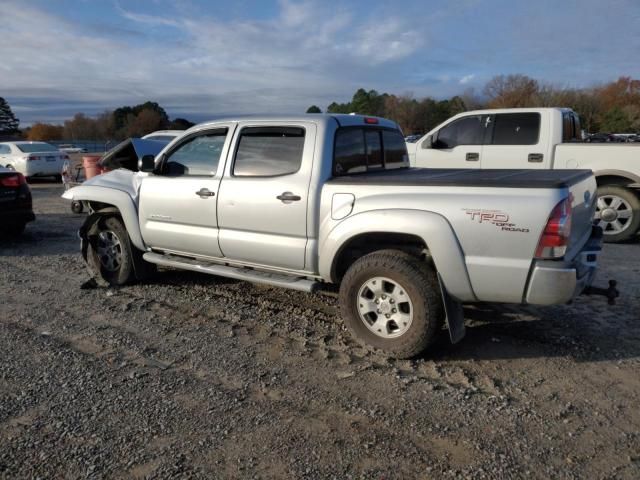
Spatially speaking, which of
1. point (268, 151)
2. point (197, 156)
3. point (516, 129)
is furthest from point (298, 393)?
point (516, 129)

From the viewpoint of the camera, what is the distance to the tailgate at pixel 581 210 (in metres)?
3.80

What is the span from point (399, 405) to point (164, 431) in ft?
4.86

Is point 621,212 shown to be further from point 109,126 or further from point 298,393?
point 109,126

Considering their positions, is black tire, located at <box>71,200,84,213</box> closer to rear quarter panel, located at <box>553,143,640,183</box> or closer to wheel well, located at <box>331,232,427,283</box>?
wheel well, located at <box>331,232,427,283</box>

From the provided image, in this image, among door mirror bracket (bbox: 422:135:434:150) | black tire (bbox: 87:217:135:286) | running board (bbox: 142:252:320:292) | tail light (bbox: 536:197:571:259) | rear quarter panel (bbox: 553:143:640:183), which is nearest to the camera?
tail light (bbox: 536:197:571:259)

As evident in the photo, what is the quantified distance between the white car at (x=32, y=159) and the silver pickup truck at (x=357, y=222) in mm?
13989

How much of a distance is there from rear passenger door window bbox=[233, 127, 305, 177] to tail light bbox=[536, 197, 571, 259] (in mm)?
2072

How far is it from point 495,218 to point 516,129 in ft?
19.2

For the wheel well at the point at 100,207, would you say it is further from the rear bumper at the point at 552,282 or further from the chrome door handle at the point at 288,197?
the rear bumper at the point at 552,282

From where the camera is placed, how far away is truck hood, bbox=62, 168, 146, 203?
19.1ft

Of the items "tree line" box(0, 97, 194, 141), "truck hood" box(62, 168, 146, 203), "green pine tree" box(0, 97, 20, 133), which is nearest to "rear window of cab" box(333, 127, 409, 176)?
"truck hood" box(62, 168, 146, 203)

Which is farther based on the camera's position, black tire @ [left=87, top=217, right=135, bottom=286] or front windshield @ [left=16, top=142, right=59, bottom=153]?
front windshield @ [left=16, top=142, right=59, bottom=153]

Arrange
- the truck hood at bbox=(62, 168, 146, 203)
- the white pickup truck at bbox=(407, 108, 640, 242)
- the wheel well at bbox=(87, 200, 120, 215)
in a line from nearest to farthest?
the truck hood at bbox=(62, 168, 146, 203), the wheel well at bbox=(87, 200, 120, 215), the white pickup truck at bbox=(407, 108, 640, 242)

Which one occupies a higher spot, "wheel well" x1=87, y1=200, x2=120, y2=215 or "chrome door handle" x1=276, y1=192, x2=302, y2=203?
"chrome door handle" x1=276, y1=192, x2=302, y2=203
